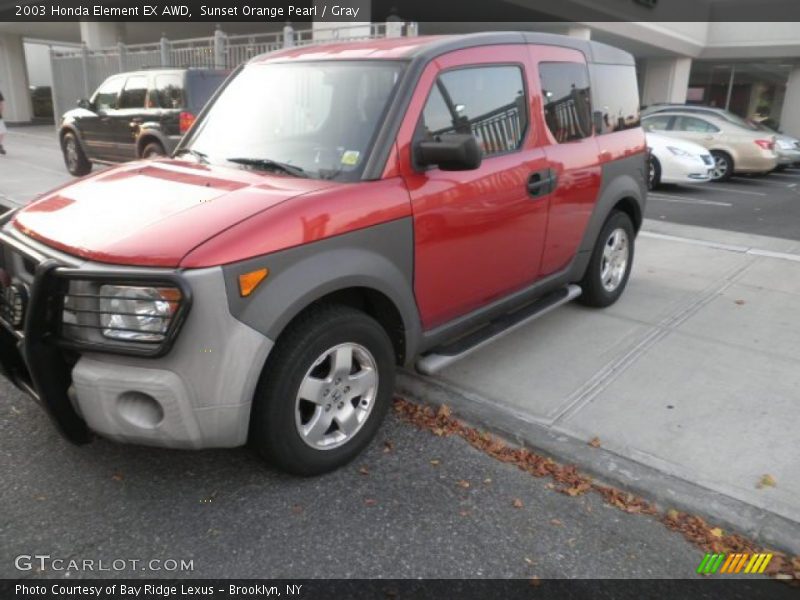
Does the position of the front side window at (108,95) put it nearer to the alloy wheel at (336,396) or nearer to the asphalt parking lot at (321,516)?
the asphalt parking lot at (321,516)

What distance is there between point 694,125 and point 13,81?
2611 centimetres

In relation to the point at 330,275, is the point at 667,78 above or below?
above

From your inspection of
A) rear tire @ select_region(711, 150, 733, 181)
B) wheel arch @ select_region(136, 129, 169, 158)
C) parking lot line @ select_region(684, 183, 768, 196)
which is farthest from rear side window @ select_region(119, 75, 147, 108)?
rear tire @ select_region(711, 150, 733, 181)

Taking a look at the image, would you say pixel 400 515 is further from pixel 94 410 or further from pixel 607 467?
pixel 94 410

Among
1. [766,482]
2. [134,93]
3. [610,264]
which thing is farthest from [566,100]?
[134,93]

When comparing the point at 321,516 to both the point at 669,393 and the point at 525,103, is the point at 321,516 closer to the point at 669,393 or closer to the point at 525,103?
the point at 669,393

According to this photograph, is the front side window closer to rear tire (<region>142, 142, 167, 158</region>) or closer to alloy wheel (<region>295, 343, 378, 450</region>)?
rear tire (<region>142, 142, 167, 158</region>)

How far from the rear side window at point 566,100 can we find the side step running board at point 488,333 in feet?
3.57

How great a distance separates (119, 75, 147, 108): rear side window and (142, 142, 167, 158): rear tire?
744 mm

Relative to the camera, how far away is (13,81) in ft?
88.4

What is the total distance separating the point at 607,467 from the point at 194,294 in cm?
206

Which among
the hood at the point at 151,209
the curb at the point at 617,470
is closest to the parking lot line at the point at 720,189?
the curb at the point at 617,470

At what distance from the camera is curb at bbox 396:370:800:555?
2.75 m
